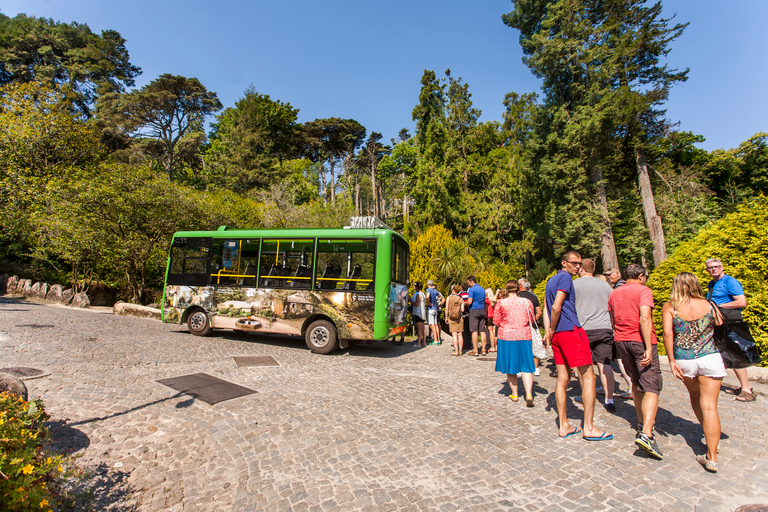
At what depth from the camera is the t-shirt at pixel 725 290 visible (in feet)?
16.0

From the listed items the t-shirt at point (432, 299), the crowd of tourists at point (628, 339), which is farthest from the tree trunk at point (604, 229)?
the crowd of tourists at point (628, 339)

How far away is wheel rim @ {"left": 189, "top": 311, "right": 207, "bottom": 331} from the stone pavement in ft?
11.5

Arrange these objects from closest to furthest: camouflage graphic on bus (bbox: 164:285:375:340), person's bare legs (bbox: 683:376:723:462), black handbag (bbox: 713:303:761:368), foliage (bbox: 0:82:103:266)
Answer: person's bare legs (bbox: 683:376:723:462)
black handbag (bbox: 713:303:761:368)
camouflage graphic on bus (bbox: 164:285:375:340)
foliage (bbox: 0:82:103:266)

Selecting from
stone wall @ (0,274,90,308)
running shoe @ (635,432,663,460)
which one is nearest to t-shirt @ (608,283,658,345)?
running shoe @ (635,432,663,460)

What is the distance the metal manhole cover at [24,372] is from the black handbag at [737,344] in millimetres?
9423

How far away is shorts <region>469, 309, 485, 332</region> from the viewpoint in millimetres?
9320

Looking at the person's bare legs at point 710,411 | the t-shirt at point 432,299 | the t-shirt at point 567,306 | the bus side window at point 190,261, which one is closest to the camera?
the person's bare legs at point 710,411

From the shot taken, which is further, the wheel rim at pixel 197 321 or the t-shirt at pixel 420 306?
the t-shirt at pixel 420 306

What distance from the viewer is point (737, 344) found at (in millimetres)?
4457

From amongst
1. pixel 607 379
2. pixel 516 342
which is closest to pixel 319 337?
pixel 516 342

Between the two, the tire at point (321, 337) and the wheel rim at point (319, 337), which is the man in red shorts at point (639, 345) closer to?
the tire at point (321, 337)

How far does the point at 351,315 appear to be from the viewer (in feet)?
29.3

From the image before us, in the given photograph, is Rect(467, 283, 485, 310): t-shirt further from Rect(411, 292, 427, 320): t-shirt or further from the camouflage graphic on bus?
the camouflage graphic on bus

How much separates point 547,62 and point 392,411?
24404 millimetres
